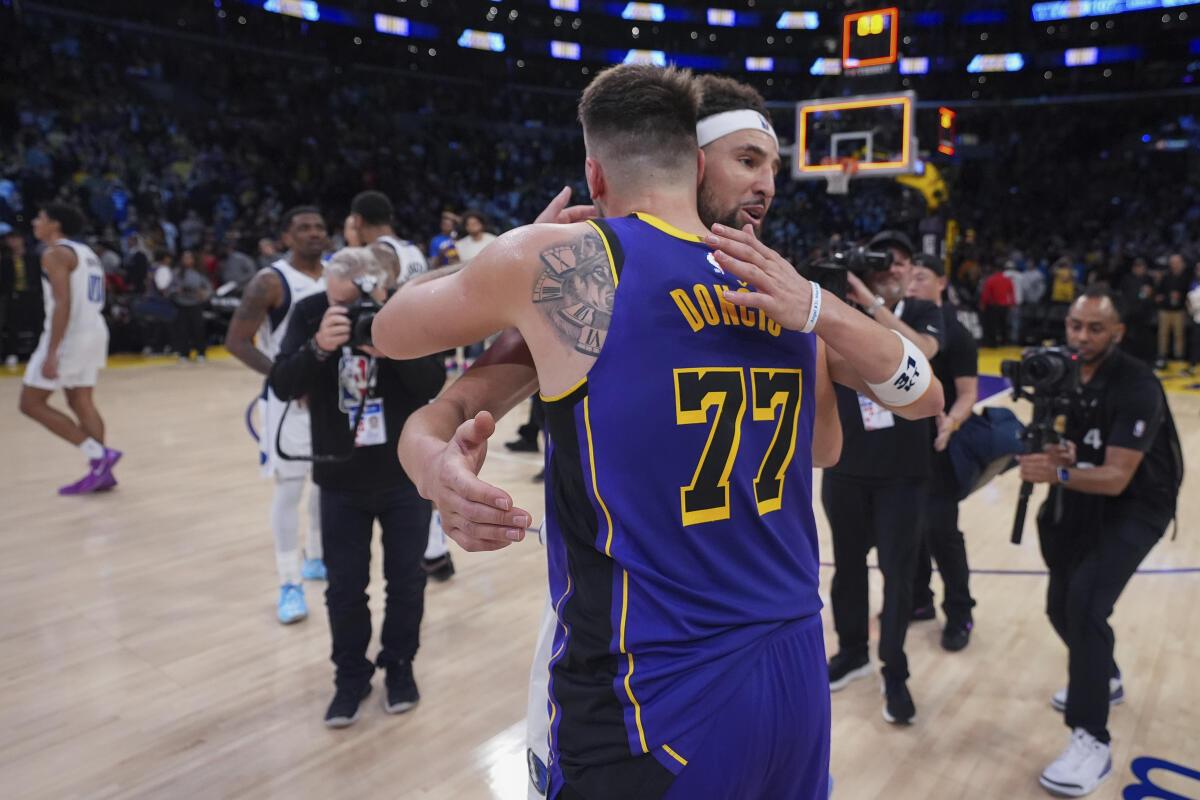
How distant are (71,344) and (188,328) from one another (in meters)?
7.67

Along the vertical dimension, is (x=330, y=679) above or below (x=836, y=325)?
below

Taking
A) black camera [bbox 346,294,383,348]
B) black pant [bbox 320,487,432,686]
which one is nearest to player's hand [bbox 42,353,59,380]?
black pant [bbox 320,487,432,686]

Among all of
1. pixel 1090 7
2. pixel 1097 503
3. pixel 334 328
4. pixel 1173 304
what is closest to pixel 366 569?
pixel 334 328

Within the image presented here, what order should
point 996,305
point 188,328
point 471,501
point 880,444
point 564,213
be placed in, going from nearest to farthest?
point 471,501 < point 564,213 < point 880,444 < point 188,328 < point 996,305

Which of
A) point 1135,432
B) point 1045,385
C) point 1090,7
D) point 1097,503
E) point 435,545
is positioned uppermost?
point 1090,7

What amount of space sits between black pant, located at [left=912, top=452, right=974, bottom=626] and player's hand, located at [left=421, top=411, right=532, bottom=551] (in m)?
3.07

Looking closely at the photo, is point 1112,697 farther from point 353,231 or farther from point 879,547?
point 353,231

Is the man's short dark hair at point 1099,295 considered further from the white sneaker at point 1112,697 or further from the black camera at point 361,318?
the black camera at point 361,318

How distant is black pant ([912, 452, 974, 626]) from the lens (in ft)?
12.7

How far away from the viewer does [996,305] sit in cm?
1622

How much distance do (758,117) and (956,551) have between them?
2730mm

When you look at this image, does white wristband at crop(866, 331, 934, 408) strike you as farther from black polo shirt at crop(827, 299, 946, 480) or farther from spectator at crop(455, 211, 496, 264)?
spectator at crop(455, 211, 496, 264)

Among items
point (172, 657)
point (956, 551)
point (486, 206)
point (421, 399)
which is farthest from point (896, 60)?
point (486, 206)

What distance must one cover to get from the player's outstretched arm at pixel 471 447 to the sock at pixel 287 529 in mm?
2855
